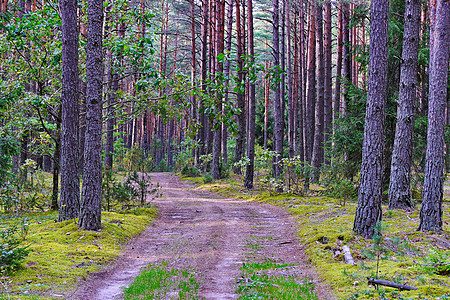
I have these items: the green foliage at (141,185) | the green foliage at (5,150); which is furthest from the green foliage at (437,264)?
the green foliage at (141,185)

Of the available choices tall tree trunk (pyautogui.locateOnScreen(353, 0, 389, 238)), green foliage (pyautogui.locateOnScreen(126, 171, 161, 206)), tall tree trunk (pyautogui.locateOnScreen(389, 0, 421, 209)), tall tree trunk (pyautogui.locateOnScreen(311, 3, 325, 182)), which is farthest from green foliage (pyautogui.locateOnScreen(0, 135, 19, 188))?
tall tree trunk (pyautogui.locateOnScreen(311, 3, 325, 182))

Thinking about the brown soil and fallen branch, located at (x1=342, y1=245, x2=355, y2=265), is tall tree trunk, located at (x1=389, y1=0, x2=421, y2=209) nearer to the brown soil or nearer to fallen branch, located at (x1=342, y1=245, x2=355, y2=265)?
the brown soil

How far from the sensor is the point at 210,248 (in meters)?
8.41

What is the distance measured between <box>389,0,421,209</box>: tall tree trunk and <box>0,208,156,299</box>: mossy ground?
7.64 m

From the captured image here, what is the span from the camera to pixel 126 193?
42.4 ft

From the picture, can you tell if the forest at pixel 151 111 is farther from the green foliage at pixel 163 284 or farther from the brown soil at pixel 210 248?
the green foliage at pixel 163 284

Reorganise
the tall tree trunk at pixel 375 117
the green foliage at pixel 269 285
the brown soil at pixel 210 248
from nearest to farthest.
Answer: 1. the green foliage at pixel 269 285
2. the brown soil at pixel 210 248
3. the tall tree trunk at pixel 375 117

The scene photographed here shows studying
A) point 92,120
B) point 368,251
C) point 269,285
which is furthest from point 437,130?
point 92,120

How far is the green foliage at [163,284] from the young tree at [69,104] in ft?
13.9


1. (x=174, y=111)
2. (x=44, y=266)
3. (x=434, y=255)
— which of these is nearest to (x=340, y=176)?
(x=174, y=111)

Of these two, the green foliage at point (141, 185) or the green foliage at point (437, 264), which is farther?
the green foliage at point (141, 185)

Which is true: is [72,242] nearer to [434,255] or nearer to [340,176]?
[434,255]

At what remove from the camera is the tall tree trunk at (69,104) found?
9.73 m

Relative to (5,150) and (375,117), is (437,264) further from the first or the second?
(5,150)
